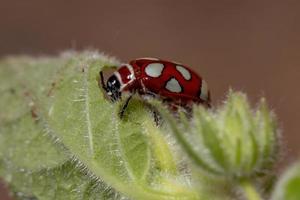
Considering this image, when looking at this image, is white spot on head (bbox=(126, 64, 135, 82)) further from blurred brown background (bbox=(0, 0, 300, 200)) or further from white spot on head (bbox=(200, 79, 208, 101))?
blurred brown background (bbox=(0, 0, 300, 200))

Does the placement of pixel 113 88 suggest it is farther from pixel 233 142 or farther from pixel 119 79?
pixel 233 142

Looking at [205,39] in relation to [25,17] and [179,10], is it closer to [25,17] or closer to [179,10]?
[179,10]

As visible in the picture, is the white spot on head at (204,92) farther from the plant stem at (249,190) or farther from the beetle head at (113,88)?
the plant stem at (249,190)

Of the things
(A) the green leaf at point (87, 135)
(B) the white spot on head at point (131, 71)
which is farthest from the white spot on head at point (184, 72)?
(A) the green leaf at point (87, 135)

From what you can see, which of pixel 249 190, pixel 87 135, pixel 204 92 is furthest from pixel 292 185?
pixel 204 92

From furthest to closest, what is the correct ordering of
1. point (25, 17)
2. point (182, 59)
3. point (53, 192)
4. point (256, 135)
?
point (25, 17)
point (182, 59)
point (53, 192)
point (256, 135)

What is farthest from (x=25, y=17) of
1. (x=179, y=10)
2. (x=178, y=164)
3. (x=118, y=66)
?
(x=178, y=164)
